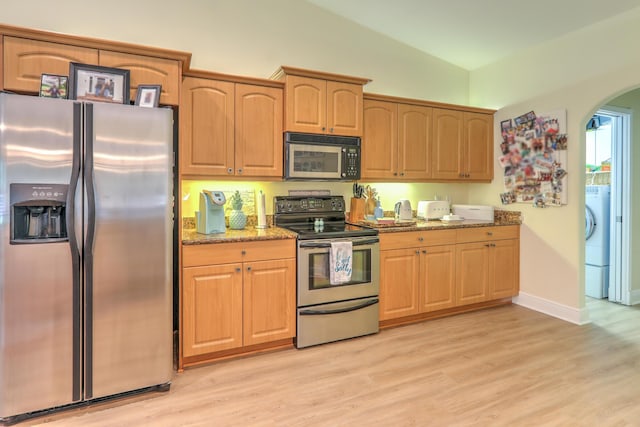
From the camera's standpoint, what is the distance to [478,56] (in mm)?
4246

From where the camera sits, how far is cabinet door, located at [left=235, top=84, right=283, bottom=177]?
308cm

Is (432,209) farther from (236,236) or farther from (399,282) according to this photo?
(236,236)

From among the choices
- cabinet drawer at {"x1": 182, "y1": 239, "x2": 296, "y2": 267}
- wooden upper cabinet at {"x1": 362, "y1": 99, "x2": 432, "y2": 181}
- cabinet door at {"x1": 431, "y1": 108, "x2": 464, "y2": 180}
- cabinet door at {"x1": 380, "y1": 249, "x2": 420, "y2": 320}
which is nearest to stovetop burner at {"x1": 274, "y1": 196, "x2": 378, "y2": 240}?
cabinet drawer at {"x1": 182, "y1": 239, "x2": 296, "y2": 267}

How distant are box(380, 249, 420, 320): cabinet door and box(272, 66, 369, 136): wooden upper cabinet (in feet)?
3.83

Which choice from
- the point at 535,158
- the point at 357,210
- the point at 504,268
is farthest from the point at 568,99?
the point at 357,210

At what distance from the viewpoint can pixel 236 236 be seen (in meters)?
2.74

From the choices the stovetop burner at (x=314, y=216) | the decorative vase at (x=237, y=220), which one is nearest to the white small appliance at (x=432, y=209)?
the stovetop burner at (x=314, y=216)

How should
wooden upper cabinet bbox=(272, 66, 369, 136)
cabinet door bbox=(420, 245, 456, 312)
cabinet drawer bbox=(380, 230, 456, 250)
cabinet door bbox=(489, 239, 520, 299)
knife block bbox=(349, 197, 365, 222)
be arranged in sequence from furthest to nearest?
cabinet door bbox=(489, 239, 520, 299), knife block bbox=(349, 197, 365, 222), cabinet door bbox=(420, 245, 456, 312), cabinet drawer bbox=(380, 230, 456, 250), wooden upper cabinet bbox=(272, 66, 369, 136)

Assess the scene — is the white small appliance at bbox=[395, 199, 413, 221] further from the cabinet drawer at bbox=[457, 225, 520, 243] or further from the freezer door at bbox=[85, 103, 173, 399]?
the freezer door at bbox=[85, 103, 173, 399]

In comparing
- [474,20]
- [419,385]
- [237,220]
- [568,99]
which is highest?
[474,20]

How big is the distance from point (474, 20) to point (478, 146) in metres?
1.33

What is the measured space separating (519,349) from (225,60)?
3429mm

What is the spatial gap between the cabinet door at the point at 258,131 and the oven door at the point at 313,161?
94 mm

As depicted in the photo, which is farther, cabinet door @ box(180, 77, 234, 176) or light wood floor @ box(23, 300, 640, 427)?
cabinet door @ box(180, 77, 234, 176)
